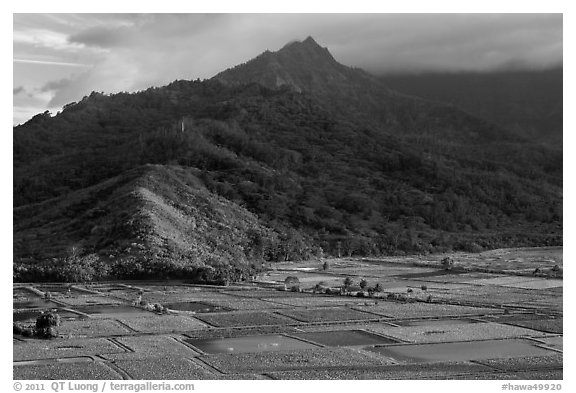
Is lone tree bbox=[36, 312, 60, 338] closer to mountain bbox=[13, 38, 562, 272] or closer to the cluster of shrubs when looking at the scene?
the cluster of shrubs


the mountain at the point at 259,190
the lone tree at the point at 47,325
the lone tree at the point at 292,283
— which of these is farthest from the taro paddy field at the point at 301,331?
the mountain at the point at 259,190

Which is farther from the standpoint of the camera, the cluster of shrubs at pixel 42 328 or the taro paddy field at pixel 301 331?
the cluster of shrubs at pixel 42 328

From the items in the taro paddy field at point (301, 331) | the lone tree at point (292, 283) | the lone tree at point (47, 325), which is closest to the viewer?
the taro paddy field at point (301, 331)

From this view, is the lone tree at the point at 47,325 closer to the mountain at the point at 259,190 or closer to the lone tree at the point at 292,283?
the lone tree at the point at 292,283

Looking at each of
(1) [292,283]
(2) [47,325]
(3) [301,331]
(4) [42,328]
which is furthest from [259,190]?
(4) [42,328]

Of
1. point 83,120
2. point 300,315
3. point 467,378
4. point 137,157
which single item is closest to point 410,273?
point 300,315

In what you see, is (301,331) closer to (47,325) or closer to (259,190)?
(47,325)
